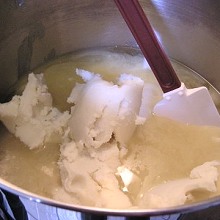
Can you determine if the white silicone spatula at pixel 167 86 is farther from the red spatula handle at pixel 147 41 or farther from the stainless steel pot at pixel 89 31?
the stainless steel pot at pixel 89 31

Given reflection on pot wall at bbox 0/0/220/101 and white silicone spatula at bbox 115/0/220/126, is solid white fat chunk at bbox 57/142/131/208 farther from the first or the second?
reflection on pot wall at bbox 0/0/220/101

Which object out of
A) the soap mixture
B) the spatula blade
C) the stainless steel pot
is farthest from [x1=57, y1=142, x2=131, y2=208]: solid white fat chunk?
the stainless steel pot

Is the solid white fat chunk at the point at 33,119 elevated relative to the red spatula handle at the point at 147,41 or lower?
lower

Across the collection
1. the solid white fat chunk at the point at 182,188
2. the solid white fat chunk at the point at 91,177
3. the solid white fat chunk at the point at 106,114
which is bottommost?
the solid white fat chunk at the point at 182,188

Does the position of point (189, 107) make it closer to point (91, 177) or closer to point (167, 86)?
point (167, 86)

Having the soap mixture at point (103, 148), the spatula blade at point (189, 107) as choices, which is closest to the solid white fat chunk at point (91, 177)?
the soap mixture at point (103, 148)

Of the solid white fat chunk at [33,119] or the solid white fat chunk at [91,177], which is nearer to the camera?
the solid white fat chunk at [91,177]
